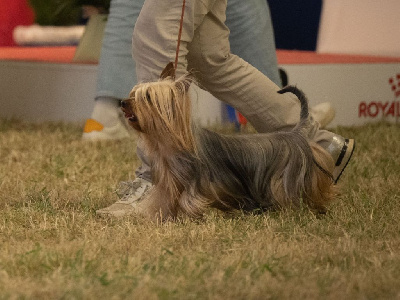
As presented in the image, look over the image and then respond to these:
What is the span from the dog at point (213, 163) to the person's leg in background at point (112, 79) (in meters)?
1.84

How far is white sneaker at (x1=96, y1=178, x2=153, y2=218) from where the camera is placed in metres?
3.03

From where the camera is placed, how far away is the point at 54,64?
5.70 metres

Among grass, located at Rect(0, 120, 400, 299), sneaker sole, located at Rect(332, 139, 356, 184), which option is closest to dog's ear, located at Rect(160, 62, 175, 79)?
grass, located at Rect(0, 120, 400, 299)

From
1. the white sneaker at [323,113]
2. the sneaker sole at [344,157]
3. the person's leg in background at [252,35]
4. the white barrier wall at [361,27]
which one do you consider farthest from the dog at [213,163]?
the white barrier wall at [361,27]

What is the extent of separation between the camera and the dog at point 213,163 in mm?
2721

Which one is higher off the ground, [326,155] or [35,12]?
[326,155]

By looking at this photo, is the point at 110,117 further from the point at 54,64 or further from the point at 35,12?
the point at 35,12

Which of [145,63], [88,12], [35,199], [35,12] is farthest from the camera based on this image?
[35,12]

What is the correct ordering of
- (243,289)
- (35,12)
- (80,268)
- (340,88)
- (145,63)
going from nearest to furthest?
(243,289)
(80,268)
(145,63)
(340,88)
(35,12)

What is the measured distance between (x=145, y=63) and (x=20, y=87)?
2.89 metres

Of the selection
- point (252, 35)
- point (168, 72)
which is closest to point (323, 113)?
point (252, 35)

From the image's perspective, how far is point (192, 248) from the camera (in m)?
2.53

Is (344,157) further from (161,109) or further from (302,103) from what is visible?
(161,109)

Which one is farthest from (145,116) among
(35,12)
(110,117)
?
(35,12)
